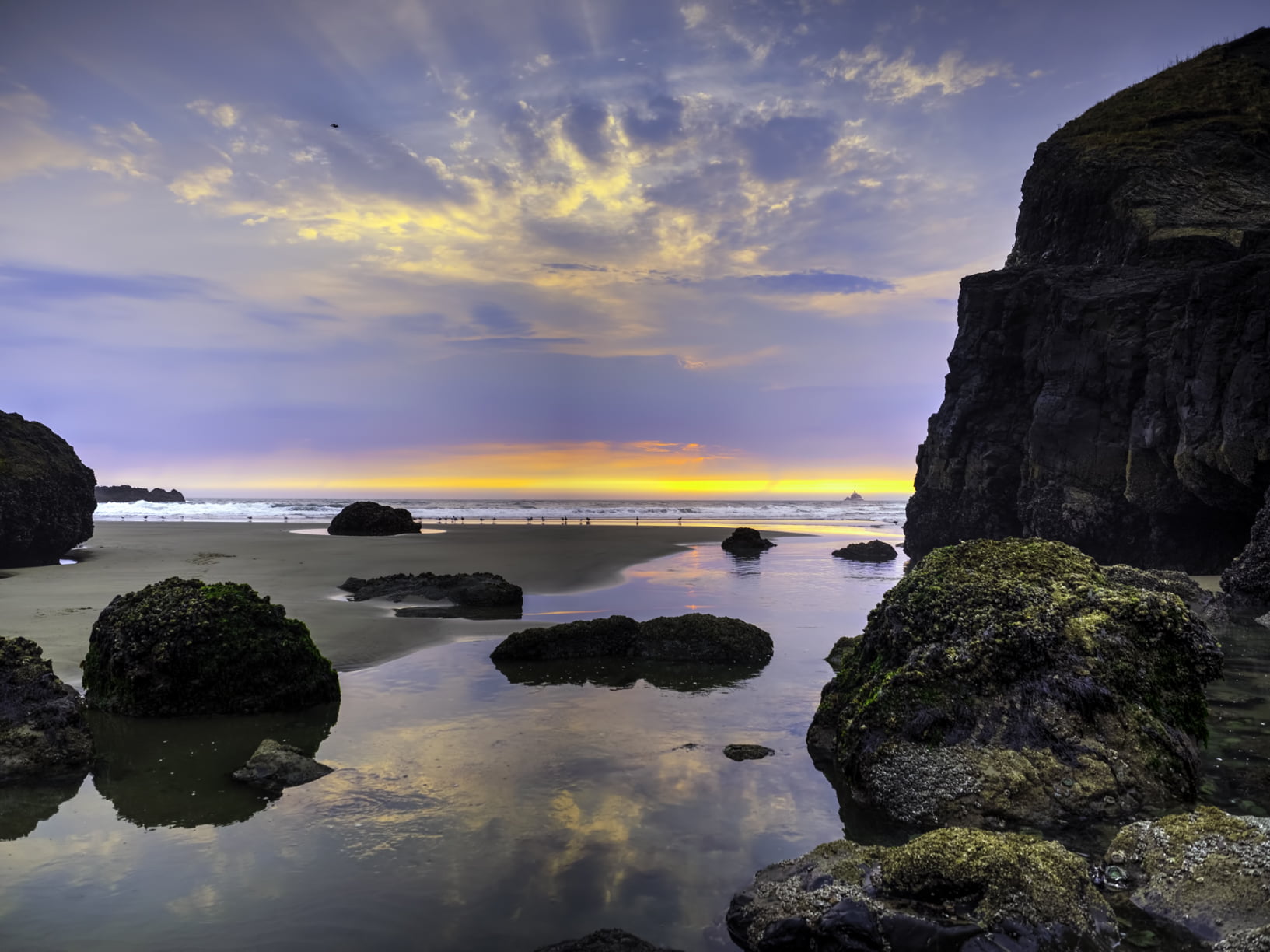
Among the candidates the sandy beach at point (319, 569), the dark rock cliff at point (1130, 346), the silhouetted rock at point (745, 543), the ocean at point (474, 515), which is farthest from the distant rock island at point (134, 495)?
the dark rock cliff at point (1130, 346)

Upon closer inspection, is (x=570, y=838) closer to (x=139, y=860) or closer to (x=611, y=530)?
(x=139, y=860)

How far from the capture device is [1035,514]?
94.2 feet

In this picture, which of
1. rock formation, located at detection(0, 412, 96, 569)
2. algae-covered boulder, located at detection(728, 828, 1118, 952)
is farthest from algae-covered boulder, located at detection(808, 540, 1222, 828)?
rock formation, located at detection(0, 412, 96, 569)

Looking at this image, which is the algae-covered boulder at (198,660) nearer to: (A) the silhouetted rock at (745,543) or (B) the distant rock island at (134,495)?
(A) the silhouetted rock at (745,543)

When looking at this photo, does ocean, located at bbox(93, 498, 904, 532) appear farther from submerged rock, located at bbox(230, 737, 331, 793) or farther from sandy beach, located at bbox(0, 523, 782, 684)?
submerged rock, located at bbox(230, 737, 331, 793)

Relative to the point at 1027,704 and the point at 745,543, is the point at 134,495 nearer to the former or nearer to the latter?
the point at 745,543

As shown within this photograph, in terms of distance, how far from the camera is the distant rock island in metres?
94.1

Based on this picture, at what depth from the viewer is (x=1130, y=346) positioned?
26406 millimetres

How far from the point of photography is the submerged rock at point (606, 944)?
156 inches

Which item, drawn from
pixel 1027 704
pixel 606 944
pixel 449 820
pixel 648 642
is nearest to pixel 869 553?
pixel 648 642

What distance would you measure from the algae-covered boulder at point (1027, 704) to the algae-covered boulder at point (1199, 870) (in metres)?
0.80

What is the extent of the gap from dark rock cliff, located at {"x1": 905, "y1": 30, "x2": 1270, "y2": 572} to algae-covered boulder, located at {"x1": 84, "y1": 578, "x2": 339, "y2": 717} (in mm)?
23515

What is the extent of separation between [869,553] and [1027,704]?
25.8 m

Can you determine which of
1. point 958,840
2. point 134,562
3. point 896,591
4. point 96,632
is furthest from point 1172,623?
point 134,562
